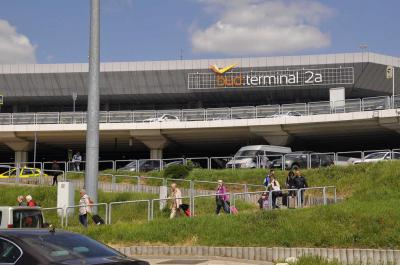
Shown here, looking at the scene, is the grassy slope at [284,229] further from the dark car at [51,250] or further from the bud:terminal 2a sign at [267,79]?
the bud:terminal 2a sign at [267,79]

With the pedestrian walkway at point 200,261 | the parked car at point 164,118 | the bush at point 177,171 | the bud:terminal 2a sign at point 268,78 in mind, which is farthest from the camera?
the bud:terminal 2a sign at point 268,78

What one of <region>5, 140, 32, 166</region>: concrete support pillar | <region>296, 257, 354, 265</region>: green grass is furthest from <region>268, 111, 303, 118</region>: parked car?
<region>296, 257, 354, 265</region>: green grass

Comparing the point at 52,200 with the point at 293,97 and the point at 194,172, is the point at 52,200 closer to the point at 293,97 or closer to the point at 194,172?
the point at 194,172

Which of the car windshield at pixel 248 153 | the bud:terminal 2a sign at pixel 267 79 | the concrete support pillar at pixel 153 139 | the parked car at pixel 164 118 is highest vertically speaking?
the bud:terminal 2a sign at pixel 267 79

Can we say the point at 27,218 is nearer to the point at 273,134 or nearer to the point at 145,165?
the point at 145,165

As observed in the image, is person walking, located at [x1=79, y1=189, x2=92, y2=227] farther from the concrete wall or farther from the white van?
the white van

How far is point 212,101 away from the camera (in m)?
62.7

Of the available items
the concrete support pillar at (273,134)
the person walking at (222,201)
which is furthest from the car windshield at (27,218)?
the concrete support pillar at (273,134)

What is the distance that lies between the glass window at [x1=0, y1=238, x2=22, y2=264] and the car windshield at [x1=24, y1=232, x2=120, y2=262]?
0.54 ft

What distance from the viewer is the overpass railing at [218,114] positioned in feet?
139

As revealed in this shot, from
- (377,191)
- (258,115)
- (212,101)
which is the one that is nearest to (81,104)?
(212,101)

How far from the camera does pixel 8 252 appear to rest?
282 inches

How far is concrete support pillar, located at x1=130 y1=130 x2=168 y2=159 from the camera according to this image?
159 feet

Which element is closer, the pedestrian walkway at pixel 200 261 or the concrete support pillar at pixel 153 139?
the pedestrian walkway at pixel 200 261
